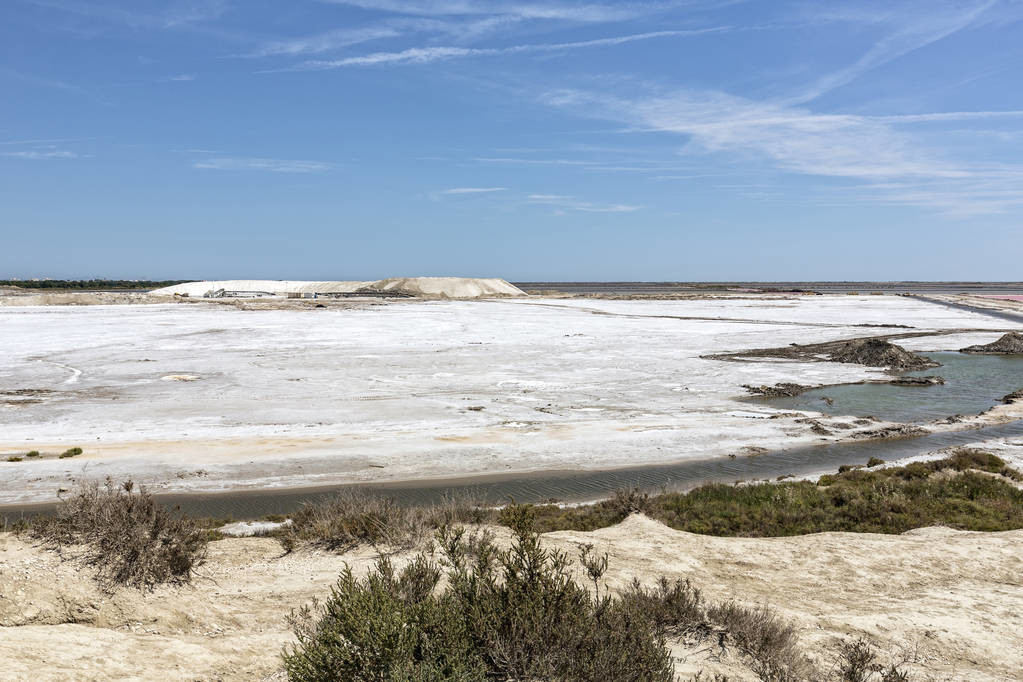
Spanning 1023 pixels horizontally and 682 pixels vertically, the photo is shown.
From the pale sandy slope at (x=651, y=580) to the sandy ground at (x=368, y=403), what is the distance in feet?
19.0

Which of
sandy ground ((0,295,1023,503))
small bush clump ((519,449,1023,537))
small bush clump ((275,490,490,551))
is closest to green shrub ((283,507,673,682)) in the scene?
small bush clump ((275,490,490,551))

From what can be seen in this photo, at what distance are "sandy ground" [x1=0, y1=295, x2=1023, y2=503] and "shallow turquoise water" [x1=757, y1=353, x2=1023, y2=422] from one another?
2153 mm

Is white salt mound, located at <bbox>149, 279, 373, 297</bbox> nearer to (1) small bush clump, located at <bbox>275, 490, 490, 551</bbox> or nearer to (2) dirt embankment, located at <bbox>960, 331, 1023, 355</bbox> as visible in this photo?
(2) dirt embankment, located at <bbox>960, 331, 1023, 355</bbox>

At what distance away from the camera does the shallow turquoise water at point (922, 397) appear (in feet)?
71.0

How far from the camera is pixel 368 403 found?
21141 mm

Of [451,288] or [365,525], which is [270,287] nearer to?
[451,288]

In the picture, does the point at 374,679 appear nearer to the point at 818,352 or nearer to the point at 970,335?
the point at 818,352

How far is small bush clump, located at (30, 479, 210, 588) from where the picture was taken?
24.1 ft

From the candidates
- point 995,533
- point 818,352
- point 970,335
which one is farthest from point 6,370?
point 970,335

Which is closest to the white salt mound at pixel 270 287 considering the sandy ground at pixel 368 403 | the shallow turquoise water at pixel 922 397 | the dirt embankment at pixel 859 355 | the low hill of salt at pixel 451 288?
the low hill of salt at pixel 451 288

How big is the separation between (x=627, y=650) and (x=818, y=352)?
111 ft

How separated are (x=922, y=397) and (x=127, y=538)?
25315 millimetres

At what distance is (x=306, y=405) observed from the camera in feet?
68.0

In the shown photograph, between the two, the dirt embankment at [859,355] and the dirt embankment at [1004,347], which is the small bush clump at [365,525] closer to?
the dirt embankment at [859,355]
